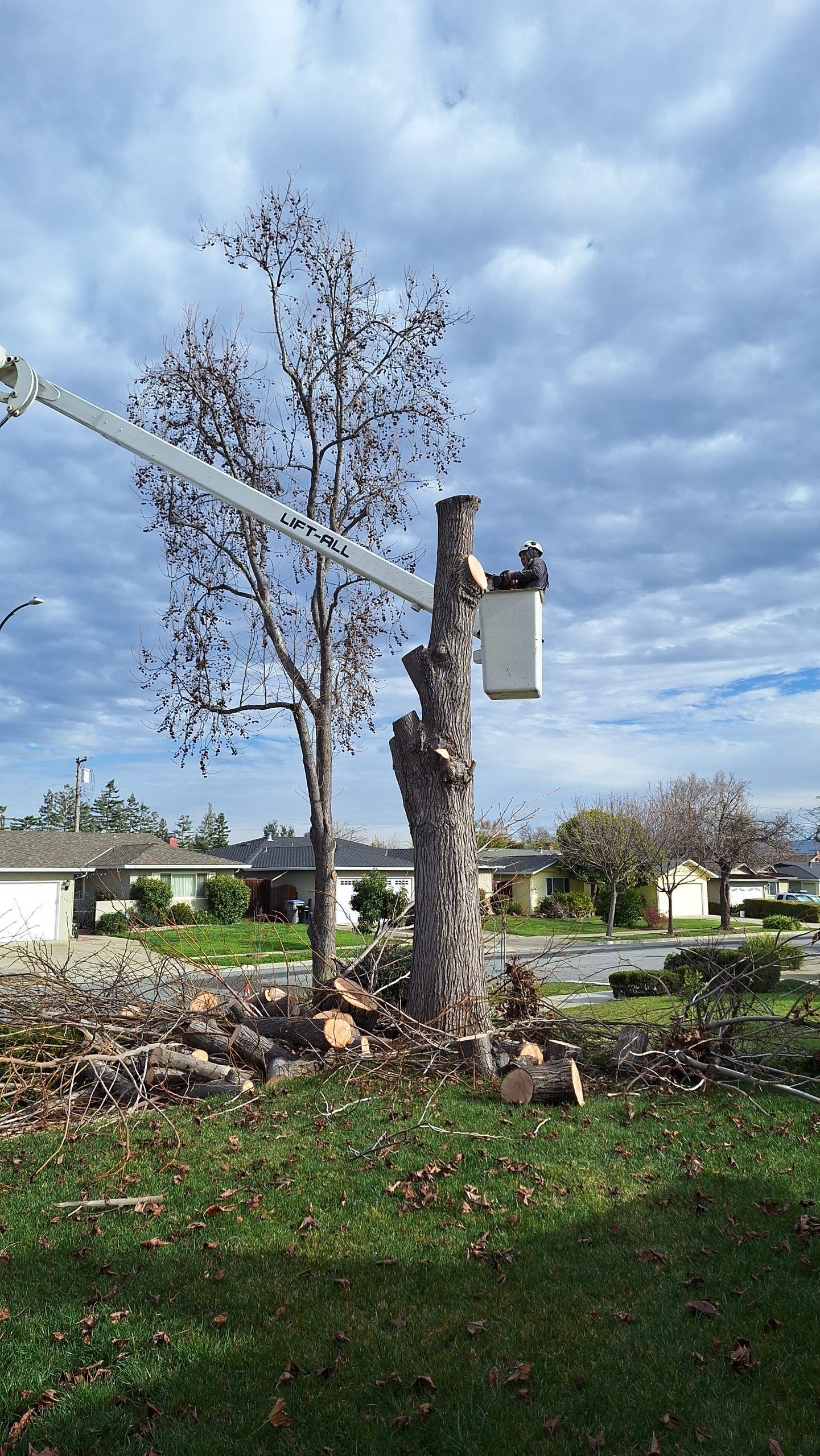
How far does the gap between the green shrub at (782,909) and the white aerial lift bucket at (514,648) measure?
140 feet

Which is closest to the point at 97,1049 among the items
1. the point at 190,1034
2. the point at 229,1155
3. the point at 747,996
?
the point at 190,1034

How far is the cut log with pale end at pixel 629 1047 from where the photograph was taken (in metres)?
7.92

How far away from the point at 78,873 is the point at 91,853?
2812 millimetres

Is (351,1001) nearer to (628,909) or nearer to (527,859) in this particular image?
(628,909)

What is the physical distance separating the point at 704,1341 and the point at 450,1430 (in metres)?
1.11

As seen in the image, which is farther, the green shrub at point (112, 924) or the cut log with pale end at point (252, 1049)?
the green shrub at point (112, 924)

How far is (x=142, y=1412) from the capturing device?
3189mm

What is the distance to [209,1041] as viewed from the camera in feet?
26.8

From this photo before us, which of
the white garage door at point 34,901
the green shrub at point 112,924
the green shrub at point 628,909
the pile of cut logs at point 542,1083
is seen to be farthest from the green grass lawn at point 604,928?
the pile of cut logs at point 542,1083

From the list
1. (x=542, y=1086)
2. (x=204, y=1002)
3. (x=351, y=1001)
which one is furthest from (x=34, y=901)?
(x=542, y=1086)

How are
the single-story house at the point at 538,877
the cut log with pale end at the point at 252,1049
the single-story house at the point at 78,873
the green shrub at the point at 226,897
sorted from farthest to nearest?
the single-story house at the point at 538,877
the green shrub at the point at 226,897
the single-story house at the point at 78,873
the cut log with pale end at the point at 252,1049

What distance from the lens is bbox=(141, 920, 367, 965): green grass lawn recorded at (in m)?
8.43

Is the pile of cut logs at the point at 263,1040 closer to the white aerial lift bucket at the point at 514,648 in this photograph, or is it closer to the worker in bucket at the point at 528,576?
the white aerial lift bucket at the point at 514,648

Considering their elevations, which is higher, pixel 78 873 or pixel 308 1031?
pixel 308 1031
